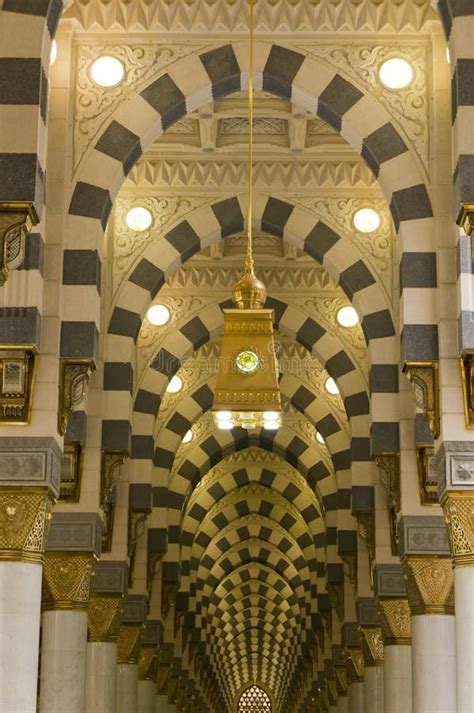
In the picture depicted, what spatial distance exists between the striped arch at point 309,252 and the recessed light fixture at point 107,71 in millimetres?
3324

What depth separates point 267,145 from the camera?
16.6 meters

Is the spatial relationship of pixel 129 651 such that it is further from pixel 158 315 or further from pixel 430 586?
pixel 430 586

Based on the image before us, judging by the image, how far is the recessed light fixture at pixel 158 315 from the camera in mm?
19375

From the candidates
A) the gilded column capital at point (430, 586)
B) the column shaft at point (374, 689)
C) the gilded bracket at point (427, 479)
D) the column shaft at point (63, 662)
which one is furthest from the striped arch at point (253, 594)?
the column shaft at point (63, 662)

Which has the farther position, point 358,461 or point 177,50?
point 358,461

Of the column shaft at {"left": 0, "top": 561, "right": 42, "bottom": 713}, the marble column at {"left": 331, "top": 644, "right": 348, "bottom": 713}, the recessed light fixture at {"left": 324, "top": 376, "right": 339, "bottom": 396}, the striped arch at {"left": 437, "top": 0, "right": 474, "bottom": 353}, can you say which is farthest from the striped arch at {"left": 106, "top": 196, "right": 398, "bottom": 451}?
the marble column at {"left": 331, "top": 644, "right": 348, "bottom": 713}

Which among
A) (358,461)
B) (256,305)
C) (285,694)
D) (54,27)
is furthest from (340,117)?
(285,694)

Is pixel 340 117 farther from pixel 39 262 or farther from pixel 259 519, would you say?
pixel 259 519

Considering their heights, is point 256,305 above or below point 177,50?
below

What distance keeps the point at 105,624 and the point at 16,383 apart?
5984 millimetres

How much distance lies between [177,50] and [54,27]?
3.18 meters

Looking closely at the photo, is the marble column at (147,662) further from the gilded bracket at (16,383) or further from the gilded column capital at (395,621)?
the gilded bracket at (16,383)

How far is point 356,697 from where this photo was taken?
71.2 ft

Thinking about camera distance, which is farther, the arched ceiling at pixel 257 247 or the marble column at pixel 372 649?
the marble column at pixel 372 649
